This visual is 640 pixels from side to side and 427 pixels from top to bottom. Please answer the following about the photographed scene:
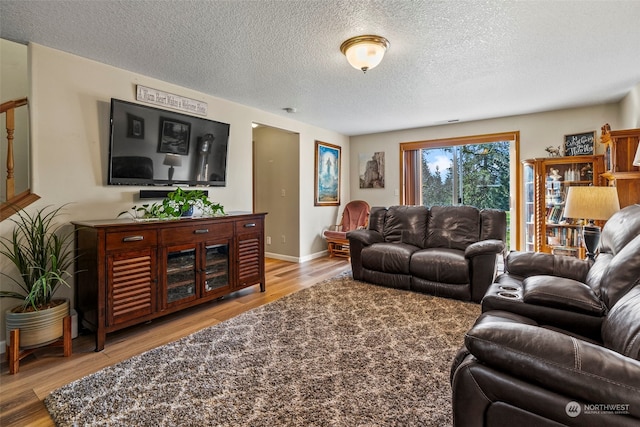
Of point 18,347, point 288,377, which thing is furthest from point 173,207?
point 288,377

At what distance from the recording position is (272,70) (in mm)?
2969

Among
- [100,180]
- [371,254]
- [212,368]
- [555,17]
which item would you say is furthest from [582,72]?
[100,180]

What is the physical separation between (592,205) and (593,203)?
19 millimetres

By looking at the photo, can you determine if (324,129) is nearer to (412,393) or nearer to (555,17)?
(555,17)

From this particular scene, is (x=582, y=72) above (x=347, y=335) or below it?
above

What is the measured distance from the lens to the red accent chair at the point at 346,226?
17.7ft

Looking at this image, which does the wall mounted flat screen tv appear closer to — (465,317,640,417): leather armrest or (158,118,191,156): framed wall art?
(158,118,191,156): framed wall art

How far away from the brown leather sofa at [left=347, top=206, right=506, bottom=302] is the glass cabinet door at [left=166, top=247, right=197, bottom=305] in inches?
75.6

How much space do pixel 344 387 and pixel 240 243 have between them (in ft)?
6.58

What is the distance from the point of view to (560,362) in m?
0.89

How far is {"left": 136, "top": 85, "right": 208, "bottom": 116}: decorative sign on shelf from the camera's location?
10.0 ft

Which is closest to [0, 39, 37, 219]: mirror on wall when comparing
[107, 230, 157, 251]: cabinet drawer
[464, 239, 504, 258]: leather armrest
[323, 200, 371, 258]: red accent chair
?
[107, 230, 157, 251]: cabinet drawer

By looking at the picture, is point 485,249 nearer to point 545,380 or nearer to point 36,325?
point 545,380

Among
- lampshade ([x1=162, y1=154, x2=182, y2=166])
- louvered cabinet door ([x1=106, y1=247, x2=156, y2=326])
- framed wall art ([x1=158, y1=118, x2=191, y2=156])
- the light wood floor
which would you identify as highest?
framed wall art ([x1=158, y1=118, x2=191, y2=156])
